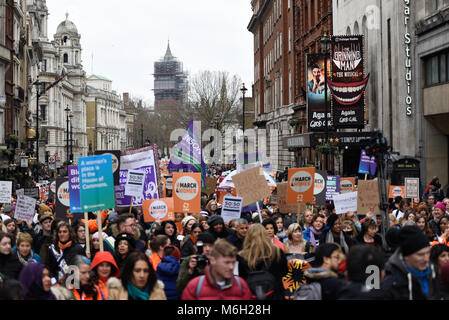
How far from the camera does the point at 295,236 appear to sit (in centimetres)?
984

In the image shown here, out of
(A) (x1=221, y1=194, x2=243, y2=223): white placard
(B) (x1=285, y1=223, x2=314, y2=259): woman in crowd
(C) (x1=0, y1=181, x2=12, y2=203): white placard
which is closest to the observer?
(B) (x1=285, y1=223, x2=314, y2=259): woman in crowd

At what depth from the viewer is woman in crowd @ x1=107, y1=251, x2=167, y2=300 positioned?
256 inches

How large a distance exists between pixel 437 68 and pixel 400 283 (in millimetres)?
26888

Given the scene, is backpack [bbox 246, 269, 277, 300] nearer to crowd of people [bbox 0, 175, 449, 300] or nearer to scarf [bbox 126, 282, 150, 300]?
crowd of people [bbox 0, 175, 449, 300]

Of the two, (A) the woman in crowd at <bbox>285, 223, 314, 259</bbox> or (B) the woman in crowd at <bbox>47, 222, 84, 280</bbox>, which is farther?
(A) the woman in crowd at <bbox>285, 223, 314, 259</bbox>

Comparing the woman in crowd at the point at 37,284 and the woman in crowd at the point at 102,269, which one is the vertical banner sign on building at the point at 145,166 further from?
the woman in crowd at the point at 37,284

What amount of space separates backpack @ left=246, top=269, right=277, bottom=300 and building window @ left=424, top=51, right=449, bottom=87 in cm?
2520

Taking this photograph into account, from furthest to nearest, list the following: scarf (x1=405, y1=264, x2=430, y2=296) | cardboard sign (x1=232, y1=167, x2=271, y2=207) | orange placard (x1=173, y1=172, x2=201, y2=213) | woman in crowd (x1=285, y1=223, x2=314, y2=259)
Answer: orange placard (x1=173, y1=172, x2=201, y2=213), cardboard sign (x1=232, y1=167, x2=271, y2=207), woman in crowd (x1=285, y1=223, x2=314, y2=259), scarf (x1=405, y1=264, x2=430, y2=296)

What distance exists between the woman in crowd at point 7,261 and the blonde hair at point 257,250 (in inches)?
108

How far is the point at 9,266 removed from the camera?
8.68 m

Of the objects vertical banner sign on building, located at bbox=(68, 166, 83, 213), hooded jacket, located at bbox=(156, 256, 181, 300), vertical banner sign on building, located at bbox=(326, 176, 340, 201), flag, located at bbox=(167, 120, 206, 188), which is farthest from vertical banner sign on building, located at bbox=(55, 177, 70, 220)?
flag, located at bbox=(167, 120, 206, 188)

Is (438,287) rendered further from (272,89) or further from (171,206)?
(272,89)

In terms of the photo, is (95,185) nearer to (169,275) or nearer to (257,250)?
(169,275)
